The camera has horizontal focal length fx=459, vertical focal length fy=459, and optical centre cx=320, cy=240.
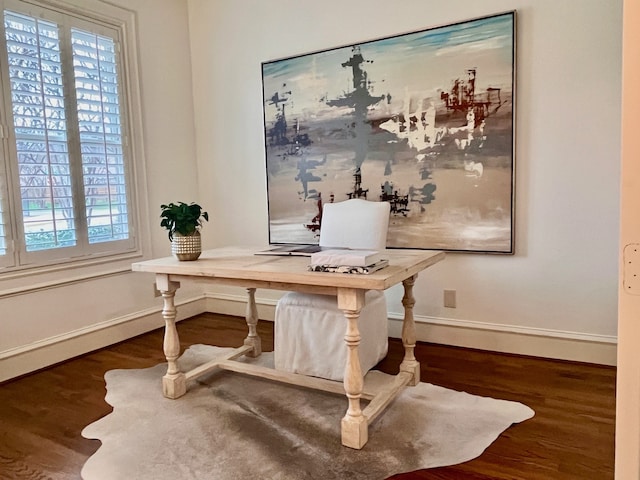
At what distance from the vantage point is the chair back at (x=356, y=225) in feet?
8.38

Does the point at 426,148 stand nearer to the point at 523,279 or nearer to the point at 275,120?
the point at 523,279

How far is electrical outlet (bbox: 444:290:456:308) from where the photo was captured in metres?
3.04

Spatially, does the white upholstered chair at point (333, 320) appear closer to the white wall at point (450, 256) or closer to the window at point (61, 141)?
the white wall at point (450, 256)

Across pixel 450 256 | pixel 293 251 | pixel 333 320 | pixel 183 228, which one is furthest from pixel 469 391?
pixel 183 228

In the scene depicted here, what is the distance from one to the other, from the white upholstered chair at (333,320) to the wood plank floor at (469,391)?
14.1 inches

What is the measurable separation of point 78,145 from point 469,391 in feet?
9.41

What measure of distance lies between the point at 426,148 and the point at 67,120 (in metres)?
2.36

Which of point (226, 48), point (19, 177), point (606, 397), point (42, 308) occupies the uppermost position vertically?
point (226, 48)

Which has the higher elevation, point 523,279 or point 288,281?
point 288,281

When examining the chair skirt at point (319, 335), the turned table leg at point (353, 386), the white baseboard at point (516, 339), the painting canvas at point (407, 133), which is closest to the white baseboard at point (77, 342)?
the painting canvas at point (407, 133)

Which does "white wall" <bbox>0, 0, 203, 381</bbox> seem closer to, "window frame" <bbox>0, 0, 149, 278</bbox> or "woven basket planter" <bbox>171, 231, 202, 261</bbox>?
"window frame" <bbox>0, 0, 149, 278</bbox>

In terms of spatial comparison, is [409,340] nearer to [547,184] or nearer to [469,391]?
[469,391]

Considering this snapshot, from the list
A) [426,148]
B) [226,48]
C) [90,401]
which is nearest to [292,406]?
[90,401]

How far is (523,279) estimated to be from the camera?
2834 mm
